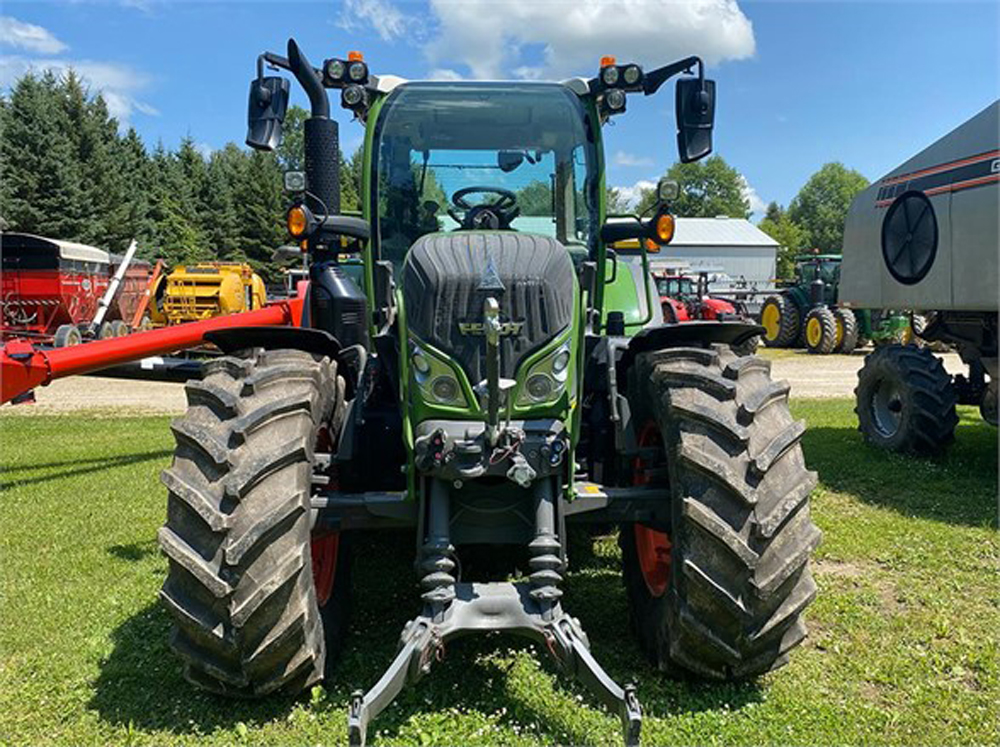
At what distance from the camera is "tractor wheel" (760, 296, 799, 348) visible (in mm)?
23312

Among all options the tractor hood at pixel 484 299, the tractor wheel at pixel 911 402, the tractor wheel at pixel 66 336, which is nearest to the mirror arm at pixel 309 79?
the tractor hood at pixel 484 299

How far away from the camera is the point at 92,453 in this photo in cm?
869

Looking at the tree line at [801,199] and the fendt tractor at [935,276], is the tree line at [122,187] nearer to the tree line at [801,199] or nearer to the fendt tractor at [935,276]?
the fendt tractor at [935,276]

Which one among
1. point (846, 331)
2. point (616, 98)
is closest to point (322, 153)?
point (616, 98)

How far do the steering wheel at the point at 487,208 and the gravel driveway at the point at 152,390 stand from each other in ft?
30.3

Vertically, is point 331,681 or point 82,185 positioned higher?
point 82,185

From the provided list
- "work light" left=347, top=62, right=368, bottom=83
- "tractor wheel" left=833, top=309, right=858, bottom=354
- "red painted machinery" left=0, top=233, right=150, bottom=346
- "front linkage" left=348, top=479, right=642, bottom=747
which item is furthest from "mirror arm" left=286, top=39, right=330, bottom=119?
"tractor wheel" left=833, top=309, right=858, bottom=354

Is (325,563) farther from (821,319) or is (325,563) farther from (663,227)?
(821,319)

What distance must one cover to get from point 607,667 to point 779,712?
714mm

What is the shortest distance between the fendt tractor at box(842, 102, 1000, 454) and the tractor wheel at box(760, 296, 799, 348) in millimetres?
14928

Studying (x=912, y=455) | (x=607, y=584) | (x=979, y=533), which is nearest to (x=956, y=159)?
(x=912, y=455)

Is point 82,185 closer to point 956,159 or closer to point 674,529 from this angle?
point 956,159

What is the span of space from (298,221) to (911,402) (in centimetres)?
617

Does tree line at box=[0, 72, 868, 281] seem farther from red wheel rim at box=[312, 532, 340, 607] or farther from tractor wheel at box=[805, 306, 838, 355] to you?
red wheel rim at box=[312, 532, 340, 607]
